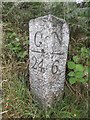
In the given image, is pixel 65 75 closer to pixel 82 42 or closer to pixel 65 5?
pixel 82 42

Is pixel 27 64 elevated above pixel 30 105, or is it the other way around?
pixel 27 64

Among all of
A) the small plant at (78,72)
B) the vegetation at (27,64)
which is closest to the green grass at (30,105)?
the vegetation at (27,64)

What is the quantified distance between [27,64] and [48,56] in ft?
1.65

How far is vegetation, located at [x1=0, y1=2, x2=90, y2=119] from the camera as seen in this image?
2.83 metres

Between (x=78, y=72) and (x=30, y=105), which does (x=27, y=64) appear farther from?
(x=78, y=72)

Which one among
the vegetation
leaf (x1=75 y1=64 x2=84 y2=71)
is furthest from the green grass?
leaf (x1=75 y1=64 x2=84 y2=71)

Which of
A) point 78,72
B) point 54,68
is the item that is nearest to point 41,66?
point 54,68

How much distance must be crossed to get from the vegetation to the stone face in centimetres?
10

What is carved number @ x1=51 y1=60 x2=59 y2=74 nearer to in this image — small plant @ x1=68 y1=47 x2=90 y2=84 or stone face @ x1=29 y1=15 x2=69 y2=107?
stone face @ x1=29 y1=15 x2=69 y2=107

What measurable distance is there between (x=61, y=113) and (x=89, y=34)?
86 centimetres

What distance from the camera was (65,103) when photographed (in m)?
2.94

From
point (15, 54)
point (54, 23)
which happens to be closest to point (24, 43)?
point (15, 54)

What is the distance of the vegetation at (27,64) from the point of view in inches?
111

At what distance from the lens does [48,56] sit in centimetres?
274
